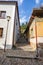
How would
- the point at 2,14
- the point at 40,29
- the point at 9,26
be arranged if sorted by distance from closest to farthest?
1. the point at 40,29
2. the point at 9,26
3. the point at 2,14

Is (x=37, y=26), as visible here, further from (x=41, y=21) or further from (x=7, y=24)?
(x=7, y=24)

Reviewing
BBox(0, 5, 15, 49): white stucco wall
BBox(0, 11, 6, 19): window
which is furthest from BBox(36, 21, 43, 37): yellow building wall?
BBox(0, 11, 6, 19): window

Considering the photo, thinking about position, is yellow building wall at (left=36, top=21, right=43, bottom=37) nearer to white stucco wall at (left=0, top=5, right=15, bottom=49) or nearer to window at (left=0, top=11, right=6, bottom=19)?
white stucco wall at (left=0, top=5, right=15, bottom=49)

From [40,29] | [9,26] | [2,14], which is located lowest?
[40,29]

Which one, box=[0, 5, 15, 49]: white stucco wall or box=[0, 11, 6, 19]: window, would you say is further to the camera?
box=[0, 11, 6, 19]: window

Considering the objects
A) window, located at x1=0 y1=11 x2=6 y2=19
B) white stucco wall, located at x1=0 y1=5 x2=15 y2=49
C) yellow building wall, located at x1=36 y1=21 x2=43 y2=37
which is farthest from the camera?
window, located at x1=0 y1=11 x2=6 y2=19

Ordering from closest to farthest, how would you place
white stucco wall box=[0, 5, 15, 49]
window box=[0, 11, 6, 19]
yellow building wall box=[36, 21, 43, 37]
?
yellow building wall box=[36, 21, 43, 37]
white stucco wall box=[0, 5, 15, 49]
window box=[0, 11, 6, 19]

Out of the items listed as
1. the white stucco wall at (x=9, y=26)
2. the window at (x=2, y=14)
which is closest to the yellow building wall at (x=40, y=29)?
the white stucco wall at (x=9, y=26)

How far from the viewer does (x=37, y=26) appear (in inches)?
472

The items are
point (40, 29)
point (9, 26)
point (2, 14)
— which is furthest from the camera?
point (2, 14)

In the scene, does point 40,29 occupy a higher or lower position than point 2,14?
lower

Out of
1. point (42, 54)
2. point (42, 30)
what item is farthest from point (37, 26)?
point (42, 54)

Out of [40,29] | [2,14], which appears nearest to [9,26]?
[2,14]

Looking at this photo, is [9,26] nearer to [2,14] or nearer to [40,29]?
[2,14]
